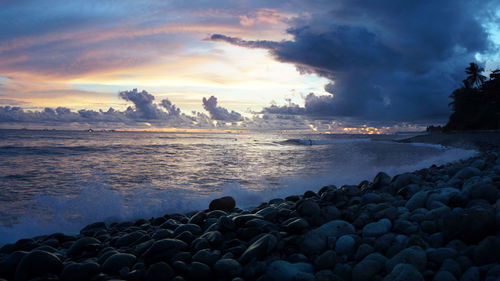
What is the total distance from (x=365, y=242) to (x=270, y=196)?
6045mm

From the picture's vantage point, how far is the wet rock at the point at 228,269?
3064mm

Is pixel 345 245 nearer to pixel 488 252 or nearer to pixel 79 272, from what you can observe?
pixel 488 252

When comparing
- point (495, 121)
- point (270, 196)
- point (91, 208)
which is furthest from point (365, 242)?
point (495, 121)

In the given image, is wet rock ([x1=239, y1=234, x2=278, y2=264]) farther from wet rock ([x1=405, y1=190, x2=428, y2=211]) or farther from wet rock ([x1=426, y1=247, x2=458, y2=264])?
wet rock ([x1=405, y1=190, x2=428, y2=211])

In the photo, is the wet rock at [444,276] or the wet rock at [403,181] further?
the wet rock at [403,181]

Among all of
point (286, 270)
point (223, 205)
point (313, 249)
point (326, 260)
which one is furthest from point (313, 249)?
point (223, 205)

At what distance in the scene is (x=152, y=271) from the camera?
2982mm

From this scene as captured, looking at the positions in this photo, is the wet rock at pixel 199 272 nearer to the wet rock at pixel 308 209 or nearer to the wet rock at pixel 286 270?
the wet rock at pixel 286 270

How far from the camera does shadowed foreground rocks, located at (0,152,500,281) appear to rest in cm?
284

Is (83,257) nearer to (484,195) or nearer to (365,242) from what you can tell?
(365,242)

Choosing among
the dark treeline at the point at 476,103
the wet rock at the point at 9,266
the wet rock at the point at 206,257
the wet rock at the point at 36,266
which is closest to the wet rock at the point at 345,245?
the wet rock at the point at 206,257

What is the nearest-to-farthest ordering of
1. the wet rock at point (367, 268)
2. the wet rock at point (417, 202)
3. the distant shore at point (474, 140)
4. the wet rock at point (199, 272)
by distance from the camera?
the wet rock at point (367, 268) → the wet rock at point (199, 272) → the wet rock at point (417, 202) → the distant shore at point (474, 140)

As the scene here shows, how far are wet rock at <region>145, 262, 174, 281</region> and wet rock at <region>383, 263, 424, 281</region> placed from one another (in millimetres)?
2026

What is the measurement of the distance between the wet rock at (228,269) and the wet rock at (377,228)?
1677 mm
